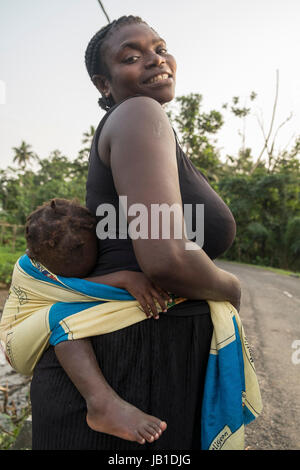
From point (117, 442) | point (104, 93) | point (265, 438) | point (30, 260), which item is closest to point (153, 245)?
point (30, 260)

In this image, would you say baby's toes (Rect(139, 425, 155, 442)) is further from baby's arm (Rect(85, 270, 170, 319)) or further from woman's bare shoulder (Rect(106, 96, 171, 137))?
woman's bare shoulder (Rect(106, 96, 171, 137))

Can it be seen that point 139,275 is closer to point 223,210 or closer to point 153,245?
point 153,245

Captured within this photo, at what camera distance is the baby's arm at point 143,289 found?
1.01 m

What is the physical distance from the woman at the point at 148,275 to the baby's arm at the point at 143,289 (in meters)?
0.04

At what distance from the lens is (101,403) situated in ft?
3.19

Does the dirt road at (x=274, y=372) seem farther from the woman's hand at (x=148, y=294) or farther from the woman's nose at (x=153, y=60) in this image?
the woman's nose at (x=153, y=60)

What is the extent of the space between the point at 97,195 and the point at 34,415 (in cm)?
67

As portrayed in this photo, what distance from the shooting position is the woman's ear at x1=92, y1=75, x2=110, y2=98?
51.4 inches

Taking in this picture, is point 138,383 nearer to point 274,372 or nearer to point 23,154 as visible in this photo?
point 274,372

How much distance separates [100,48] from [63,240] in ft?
2.24

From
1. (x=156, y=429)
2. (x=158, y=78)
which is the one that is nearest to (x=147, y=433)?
(x=156, y=429)

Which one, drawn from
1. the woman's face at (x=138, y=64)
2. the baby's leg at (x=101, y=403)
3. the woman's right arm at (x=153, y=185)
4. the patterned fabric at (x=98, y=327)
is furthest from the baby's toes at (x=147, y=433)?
the woman's face at (x=138, y=64)

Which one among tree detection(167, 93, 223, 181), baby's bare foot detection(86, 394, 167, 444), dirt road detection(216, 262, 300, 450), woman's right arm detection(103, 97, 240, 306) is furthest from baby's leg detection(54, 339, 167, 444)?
tree detection(167, 93, 223, 181)

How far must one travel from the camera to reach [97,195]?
1.15 m
